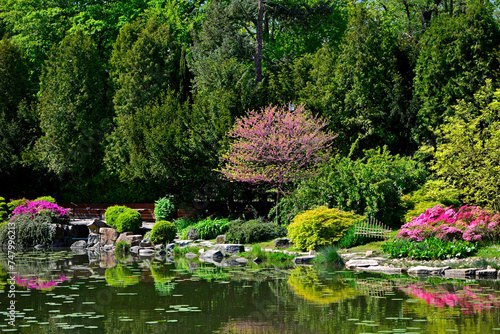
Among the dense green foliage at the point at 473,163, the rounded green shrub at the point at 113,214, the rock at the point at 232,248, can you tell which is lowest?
the rock at the point at 232,248

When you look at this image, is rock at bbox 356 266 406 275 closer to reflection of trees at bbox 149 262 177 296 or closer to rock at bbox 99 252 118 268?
reflection of trees at bbox 149 262 177 296

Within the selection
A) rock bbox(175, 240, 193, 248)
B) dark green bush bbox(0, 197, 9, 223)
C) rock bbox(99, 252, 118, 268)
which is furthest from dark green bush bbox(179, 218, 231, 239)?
dark green bush bbox(0, 197, 9, 223)

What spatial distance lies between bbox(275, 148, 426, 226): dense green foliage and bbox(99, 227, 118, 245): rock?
678cm

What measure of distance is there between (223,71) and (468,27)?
9591 millimetres

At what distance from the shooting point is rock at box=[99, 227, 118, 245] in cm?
2266

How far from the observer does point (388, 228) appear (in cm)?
1742

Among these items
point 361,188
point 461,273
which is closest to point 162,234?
point 361,188

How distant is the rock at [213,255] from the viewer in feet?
57.5

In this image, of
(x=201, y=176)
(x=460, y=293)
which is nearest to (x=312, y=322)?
(x=460, y=293)

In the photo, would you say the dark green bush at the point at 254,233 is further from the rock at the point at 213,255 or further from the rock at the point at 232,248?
the rock at the point at 213,255

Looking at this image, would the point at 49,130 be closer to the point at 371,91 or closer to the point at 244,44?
the point at 244,44

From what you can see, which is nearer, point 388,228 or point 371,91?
point 388,228

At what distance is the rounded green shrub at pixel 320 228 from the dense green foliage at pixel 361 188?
3.36 feet

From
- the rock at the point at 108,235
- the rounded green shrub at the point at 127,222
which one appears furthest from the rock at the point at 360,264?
the rock at the point at 108,235
